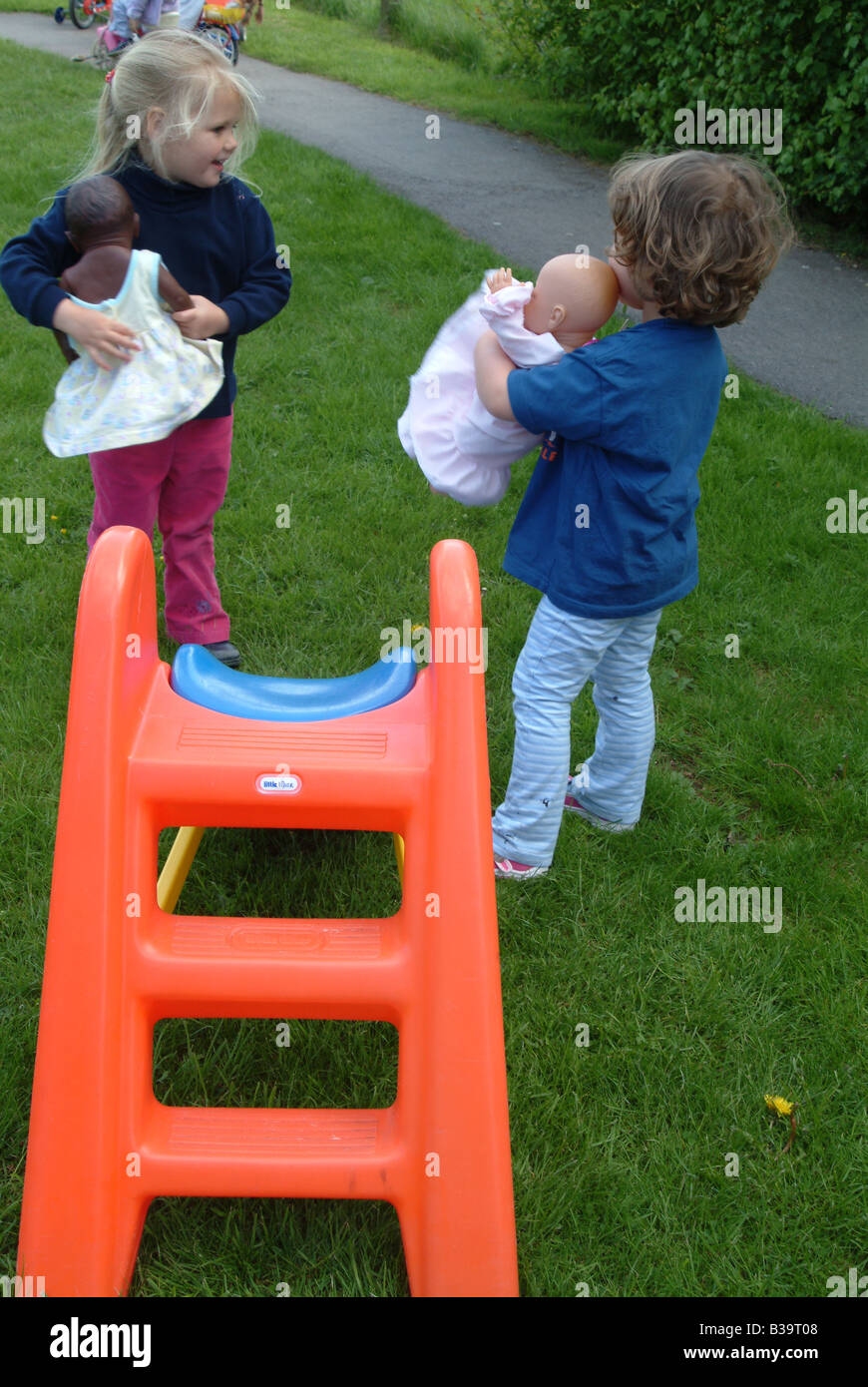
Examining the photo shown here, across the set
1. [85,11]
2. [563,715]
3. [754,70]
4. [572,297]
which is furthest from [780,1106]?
[85,11]

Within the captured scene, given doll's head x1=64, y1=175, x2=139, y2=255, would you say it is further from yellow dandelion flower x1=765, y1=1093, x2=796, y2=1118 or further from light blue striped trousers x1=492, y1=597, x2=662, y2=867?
yellow dandelion flower x1=765, y1=1093, x2=796, y2=1118

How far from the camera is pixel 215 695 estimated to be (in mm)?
2086

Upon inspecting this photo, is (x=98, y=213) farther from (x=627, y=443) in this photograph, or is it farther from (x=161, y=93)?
(x=627, y=443)

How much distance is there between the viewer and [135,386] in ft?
8.27

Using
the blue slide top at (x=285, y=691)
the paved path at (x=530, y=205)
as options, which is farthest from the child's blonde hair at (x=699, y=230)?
the paved path at (x=530, y=205)

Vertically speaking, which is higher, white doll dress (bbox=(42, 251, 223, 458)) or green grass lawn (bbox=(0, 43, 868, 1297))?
white doll dress (bbox=(42, 251, 223, 458))

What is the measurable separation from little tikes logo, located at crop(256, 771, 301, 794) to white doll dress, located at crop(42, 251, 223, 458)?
1041mm

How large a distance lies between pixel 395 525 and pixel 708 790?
5.08ft

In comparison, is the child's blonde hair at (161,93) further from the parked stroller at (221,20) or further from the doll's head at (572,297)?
the parked stroller at (221,20)

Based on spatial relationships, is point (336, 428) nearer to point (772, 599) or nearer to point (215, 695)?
point (772, 599)

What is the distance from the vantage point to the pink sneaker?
260 cm
